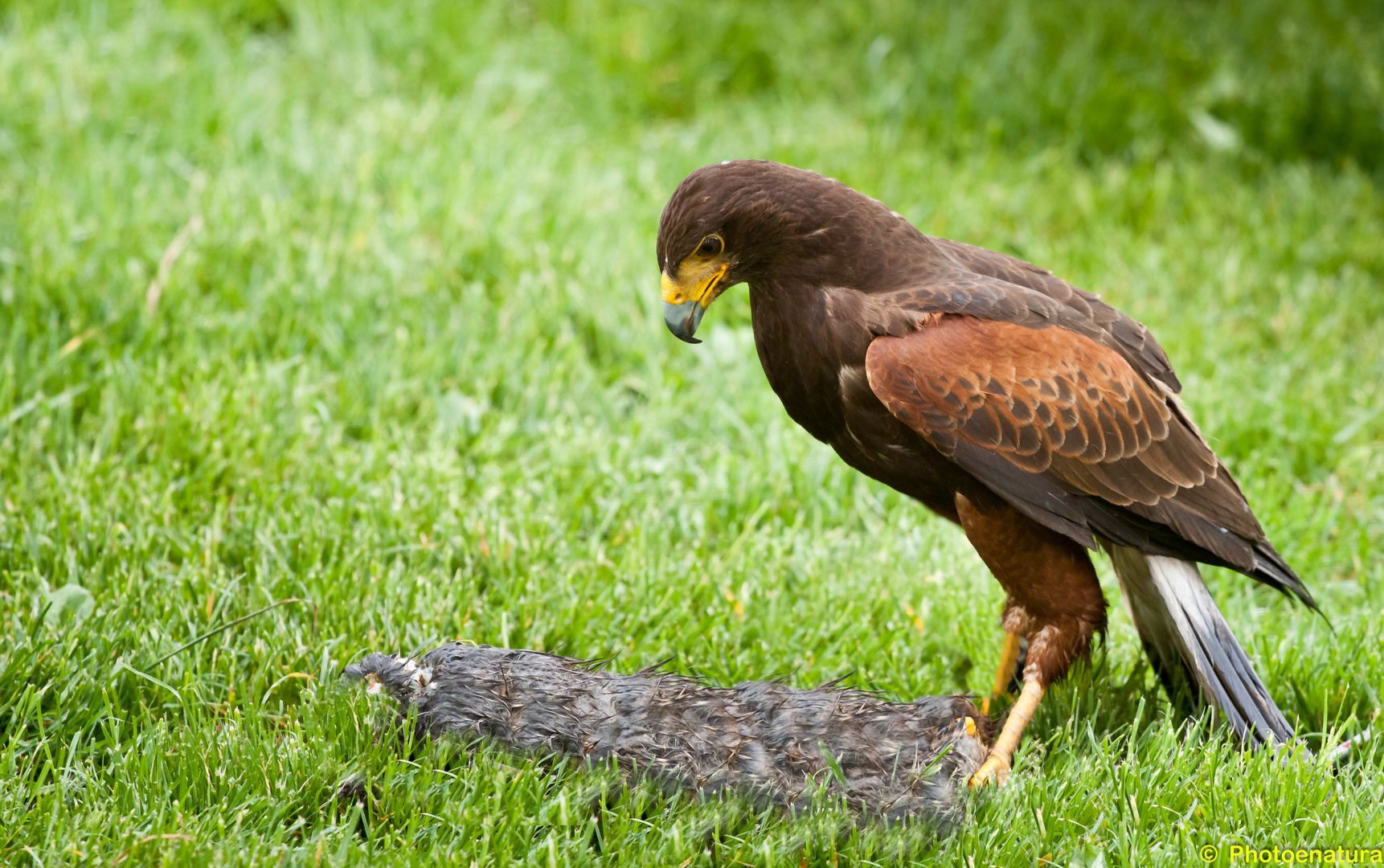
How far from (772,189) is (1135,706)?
1.77 m

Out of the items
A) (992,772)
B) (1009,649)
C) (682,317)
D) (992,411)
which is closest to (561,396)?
(682,317)

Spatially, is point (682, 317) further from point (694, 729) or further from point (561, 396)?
point (561, 396)

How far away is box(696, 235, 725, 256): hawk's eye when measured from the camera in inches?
128

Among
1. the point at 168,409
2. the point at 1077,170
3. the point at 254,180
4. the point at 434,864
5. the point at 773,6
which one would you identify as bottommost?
the point at 434,864

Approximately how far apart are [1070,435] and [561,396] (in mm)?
2234

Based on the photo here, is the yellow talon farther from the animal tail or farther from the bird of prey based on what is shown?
the animal tail

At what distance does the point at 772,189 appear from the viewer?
3.31m

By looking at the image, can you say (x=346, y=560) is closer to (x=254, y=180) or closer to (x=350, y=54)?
(x=254, y=180)

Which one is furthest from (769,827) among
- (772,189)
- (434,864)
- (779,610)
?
(772,189)

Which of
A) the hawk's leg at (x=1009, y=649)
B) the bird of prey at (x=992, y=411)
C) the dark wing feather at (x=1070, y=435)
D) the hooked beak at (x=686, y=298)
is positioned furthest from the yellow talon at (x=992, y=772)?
the hooked beak at (x=686, y=298)

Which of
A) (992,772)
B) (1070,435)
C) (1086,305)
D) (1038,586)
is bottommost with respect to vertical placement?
(992,772)

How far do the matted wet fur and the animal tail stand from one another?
0.73m

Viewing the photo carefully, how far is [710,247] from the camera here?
3.27m

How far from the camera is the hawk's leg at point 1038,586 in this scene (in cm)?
328
